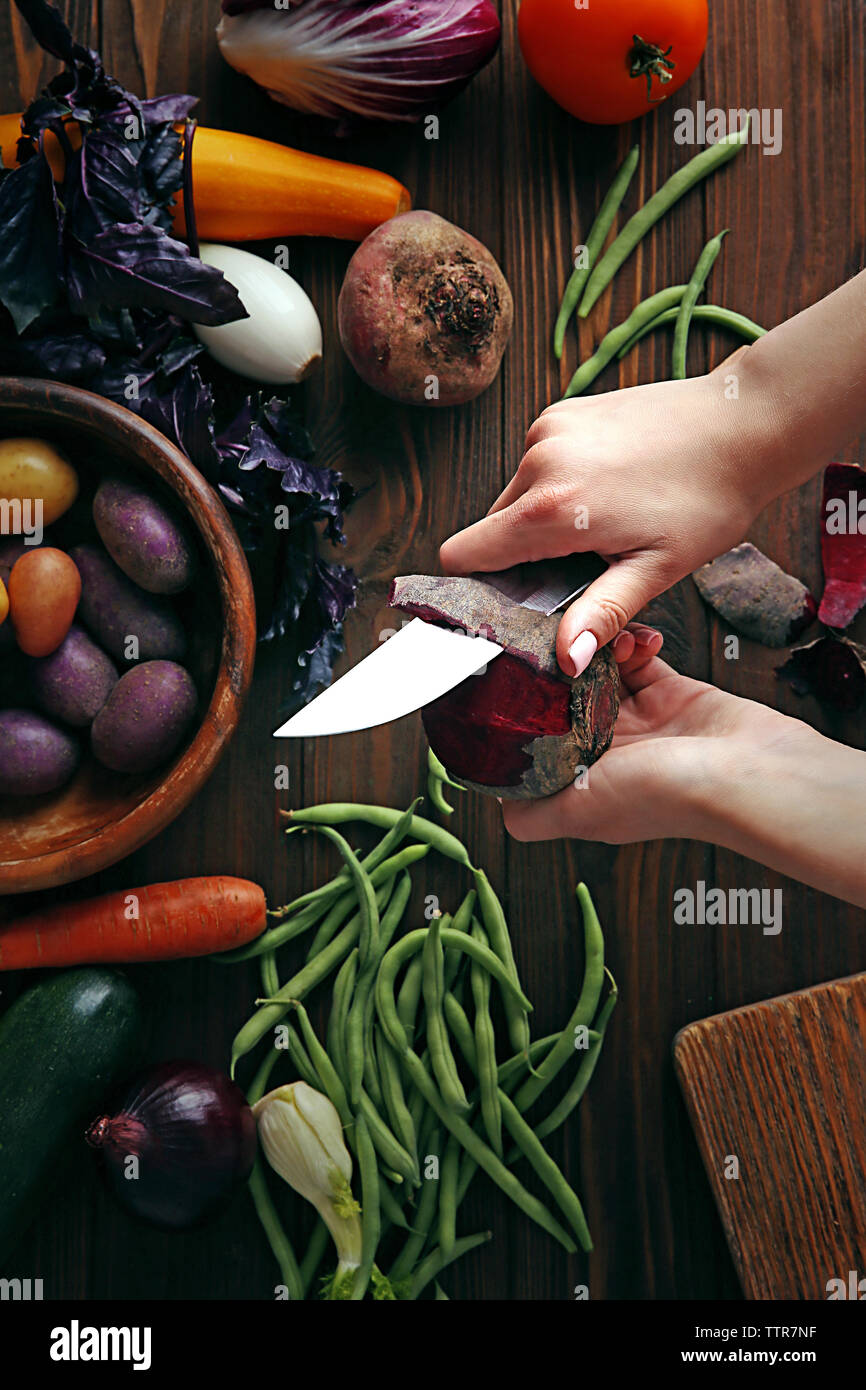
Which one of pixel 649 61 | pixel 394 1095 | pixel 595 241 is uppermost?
pixel 649 61

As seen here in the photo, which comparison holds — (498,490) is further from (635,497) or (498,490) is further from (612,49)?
(612,49)

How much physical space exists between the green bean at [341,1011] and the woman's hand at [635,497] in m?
0.61

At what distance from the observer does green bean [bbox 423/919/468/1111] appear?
4.28 ft

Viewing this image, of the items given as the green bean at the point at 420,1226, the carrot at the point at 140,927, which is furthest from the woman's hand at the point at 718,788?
the green bean at the point at 420,1226

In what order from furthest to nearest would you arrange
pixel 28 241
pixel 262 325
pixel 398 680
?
pixel 262 325, pixel 28 241, pixel 398 680

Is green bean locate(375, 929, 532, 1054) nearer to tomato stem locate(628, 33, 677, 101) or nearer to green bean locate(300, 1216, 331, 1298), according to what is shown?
green bean locate(300, 1216, 331, 1298)

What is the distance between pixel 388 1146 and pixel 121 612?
0.78m

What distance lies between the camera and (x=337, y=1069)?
1344 mm

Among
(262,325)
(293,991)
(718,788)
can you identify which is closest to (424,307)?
(262,325)

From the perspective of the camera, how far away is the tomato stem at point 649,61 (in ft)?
4.04

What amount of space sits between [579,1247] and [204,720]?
35.1 inches

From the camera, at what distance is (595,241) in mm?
1375
